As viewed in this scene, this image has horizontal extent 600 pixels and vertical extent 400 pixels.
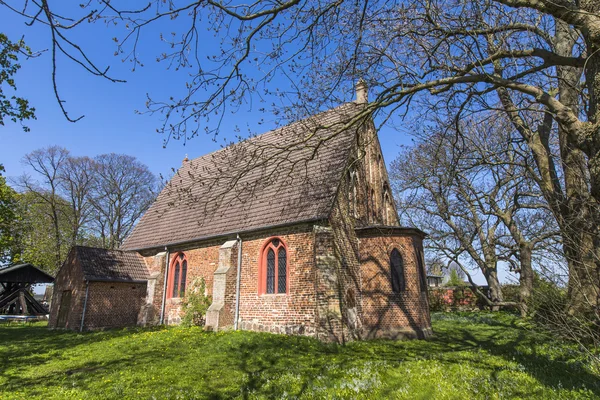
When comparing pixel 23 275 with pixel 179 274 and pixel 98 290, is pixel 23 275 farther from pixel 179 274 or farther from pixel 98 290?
pixel 179 274

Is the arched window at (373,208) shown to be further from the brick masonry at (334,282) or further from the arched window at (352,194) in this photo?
the arched window at (352,194)

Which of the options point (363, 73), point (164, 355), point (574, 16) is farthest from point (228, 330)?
point (574, 16)

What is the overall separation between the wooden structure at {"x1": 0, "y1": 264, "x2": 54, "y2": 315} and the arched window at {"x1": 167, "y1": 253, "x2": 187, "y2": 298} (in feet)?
48.4

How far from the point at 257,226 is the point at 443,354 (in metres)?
8.25

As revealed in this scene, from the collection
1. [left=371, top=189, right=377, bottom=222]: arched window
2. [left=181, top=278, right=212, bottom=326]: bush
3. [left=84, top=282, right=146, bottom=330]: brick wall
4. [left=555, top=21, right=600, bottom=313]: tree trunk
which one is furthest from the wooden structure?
[left=555, top=21, right=600, bottom=313]: tree trunk

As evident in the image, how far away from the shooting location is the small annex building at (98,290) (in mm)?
17375

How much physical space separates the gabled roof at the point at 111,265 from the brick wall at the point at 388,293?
12.2 metres


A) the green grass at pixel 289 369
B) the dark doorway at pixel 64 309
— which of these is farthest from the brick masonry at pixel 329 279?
the green grass at pixel 289 369

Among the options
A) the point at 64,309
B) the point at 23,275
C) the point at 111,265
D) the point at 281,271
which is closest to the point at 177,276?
the point at 111,265

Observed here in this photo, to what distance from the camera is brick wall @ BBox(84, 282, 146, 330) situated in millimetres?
17422

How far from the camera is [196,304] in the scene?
16.0 meters

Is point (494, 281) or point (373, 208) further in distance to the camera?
point (494, 281)

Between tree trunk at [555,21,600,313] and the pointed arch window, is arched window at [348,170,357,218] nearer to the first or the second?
the pointed arch window

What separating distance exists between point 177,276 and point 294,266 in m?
7.74
